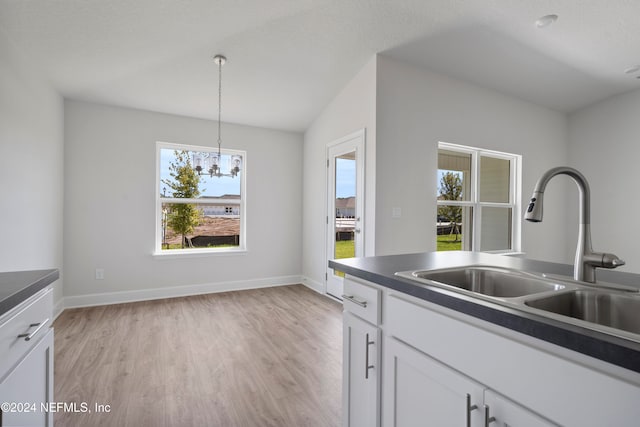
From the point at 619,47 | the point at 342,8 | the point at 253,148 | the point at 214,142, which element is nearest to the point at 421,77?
the point at 342,8

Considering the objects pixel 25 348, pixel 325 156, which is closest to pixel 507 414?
pixel 25 348

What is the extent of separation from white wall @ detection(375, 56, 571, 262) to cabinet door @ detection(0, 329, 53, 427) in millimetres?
2770

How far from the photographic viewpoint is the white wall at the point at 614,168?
4.43m

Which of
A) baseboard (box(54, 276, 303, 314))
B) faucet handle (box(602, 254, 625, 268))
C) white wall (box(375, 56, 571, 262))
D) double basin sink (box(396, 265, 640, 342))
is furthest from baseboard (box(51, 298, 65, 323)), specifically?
faucet handle (box(602, 254, 625, 268))

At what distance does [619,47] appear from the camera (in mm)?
3350

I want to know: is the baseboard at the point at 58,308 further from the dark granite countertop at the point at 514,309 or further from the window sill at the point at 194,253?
the dark granite countertop at the point at 514,309

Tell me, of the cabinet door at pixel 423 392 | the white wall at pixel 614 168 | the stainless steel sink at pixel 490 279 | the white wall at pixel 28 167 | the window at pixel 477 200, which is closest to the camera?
the cabinet door at pixel 423 392

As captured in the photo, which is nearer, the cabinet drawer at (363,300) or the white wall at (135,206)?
the cabinet drawer at (363,300)

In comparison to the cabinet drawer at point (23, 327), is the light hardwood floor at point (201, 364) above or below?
below

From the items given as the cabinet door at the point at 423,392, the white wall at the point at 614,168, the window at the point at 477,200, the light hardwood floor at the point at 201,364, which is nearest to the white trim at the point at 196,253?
the light hardwood floor at the point at 201,364

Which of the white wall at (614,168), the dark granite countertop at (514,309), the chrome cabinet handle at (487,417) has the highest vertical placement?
the white wall at (614,168)

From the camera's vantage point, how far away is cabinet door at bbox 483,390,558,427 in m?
0.76

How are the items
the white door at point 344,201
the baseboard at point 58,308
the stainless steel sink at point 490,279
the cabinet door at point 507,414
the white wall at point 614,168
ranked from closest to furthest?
1. the cabinet door at point 507,414
2. the stainless steel sink at point 490,279
3. the baseboard at point 58,308
4. the white door at point 344,201
5. the white wall at point 614,168

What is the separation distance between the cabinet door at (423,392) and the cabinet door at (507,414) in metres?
0.03
